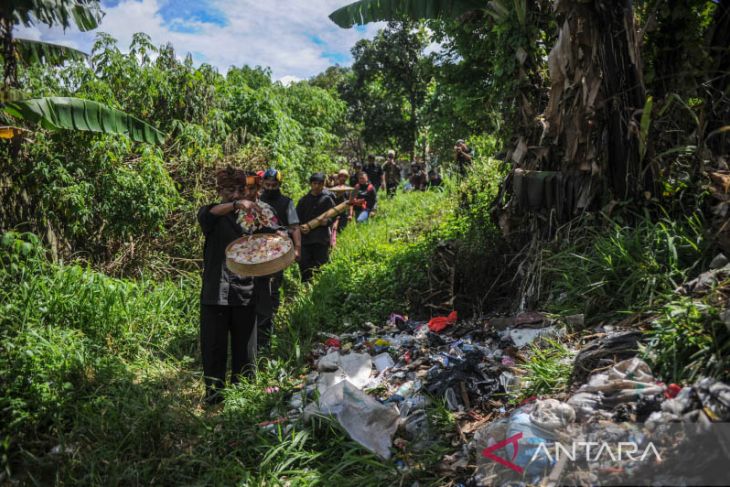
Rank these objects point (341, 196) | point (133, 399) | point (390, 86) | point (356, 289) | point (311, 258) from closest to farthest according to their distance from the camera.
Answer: point (133, 399) → point (356, 289) → point (311, 258) → point (341, 196) → point (390, 86)

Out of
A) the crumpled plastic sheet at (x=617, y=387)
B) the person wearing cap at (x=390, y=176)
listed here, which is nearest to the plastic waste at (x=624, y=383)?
the crumpled plastic sheet at (x=617, y=387)

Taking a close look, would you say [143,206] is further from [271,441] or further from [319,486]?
[319,486]

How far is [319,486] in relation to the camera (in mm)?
3178

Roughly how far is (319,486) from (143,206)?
4.67m

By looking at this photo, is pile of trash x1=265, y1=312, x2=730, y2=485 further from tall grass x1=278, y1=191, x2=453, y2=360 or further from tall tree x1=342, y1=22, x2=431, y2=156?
tall tree x1=342, y1=22, x2=431, y2=156

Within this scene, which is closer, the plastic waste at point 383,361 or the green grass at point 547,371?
the green grass at point 547,371

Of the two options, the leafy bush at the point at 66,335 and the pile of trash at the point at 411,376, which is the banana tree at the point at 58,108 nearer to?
the leafy bush at the point at 66,335

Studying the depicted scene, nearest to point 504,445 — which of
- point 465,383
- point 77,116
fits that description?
point 465,383

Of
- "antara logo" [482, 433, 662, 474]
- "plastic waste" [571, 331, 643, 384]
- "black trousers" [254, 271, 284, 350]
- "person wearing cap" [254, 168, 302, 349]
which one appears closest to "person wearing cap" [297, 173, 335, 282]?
"person wearing cap" [254, 168, 302, 349]

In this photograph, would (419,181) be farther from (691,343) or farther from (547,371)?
(691,343)

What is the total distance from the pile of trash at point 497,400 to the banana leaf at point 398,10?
3.71 meters

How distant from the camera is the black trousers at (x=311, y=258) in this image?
300 inches

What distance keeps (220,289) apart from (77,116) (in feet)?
8.72

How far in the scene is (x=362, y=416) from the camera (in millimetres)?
3549
